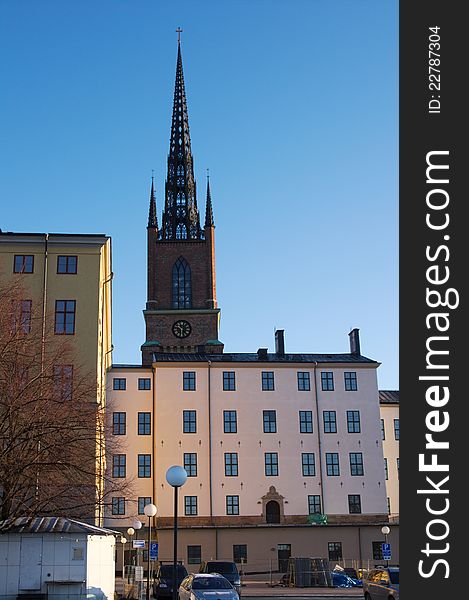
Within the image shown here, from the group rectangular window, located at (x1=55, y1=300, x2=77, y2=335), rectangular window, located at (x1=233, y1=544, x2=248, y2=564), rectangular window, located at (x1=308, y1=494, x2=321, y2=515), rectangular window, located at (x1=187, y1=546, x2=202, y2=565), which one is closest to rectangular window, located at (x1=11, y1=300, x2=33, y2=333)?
rectangular window, located at (x1=55, y1=300, x2=77, y2=335)

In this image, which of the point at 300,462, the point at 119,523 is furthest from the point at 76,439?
the point at 300,462

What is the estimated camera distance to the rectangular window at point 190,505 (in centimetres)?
6044

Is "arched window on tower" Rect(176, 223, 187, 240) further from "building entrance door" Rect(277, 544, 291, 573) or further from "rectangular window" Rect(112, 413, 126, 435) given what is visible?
"building entrance door" Rect(277, 544, 291, 573)

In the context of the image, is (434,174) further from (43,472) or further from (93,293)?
(93,293)

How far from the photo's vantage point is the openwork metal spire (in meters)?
101

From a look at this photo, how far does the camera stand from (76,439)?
101 ft

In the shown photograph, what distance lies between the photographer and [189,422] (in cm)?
6253

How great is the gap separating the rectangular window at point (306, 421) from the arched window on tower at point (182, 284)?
106 feet

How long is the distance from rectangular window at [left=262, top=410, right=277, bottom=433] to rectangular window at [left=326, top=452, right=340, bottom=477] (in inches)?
194

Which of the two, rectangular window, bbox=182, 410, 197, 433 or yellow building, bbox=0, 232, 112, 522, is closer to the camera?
yellow building, bbox=0, 232, 112, 522

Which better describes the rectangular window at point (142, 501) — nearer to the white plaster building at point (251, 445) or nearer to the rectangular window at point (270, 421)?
the white plaster building at point (251, 445)

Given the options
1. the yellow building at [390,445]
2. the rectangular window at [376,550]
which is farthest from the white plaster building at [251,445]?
the yellow building at [390,445]

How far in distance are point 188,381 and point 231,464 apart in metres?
7.60

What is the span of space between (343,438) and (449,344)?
5672cm
